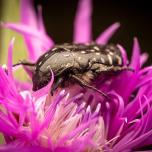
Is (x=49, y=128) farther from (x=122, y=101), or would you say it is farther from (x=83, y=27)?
(x=83, y=27)

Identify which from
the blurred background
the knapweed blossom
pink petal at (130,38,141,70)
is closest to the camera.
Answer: the knapweed blossom

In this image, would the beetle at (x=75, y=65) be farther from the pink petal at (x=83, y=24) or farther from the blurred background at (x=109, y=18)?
the blurred background at (x=109, y=18)

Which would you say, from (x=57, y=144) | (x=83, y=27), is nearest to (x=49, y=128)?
(x=57, y=144)

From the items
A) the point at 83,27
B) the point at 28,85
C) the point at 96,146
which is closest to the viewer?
the point at 96,146

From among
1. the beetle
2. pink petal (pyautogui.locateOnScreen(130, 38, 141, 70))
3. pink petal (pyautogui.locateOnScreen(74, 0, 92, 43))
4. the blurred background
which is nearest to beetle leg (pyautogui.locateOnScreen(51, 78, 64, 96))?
the beetle

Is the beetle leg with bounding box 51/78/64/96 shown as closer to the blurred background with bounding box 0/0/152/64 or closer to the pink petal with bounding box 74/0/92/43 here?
the pink petal with bounding box 74/0/92/43

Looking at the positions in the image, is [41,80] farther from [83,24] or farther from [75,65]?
[83,24]

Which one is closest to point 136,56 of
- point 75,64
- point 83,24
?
point 75,64
